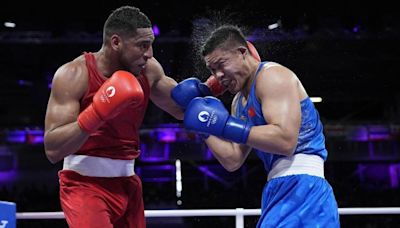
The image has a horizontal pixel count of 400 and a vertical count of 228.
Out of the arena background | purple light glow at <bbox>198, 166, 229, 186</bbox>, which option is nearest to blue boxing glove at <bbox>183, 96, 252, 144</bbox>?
the arena background

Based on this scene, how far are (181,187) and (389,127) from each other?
4.19m

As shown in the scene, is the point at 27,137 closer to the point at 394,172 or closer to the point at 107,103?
the point at 394,172

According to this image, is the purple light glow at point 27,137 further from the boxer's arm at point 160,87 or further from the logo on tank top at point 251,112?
the logo on tank top at point 251,112

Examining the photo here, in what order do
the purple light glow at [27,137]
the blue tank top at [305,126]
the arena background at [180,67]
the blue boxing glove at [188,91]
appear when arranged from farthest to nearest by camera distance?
the purple light glow at [27,137] → the arena background at [180,67] → the blue boxing glove at [188,91] → the blue tank top at [305,126]

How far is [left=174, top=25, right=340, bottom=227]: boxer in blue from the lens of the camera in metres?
1.92

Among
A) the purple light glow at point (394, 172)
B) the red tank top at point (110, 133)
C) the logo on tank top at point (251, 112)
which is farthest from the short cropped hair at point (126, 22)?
the purple light glow at point (394, 172)

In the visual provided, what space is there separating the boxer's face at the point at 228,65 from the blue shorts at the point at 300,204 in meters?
0.44

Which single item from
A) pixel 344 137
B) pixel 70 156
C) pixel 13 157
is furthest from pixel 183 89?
pixel 13 157

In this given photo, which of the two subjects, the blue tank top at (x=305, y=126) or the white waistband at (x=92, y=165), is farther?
the white waistband at (x=92, y=165)

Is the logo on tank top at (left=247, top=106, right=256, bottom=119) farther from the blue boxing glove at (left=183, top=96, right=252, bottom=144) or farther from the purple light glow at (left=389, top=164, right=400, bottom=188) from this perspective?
the purple light glow at (left=389, top=164, right=400, bottom=188)

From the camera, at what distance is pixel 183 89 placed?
248cm

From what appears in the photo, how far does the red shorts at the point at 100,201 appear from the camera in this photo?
2219 millimetres

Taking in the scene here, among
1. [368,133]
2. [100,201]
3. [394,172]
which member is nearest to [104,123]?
[100,201]

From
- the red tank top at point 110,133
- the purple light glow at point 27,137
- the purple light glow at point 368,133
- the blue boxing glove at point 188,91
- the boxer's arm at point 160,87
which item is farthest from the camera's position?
the purple light glow at point 368,133
